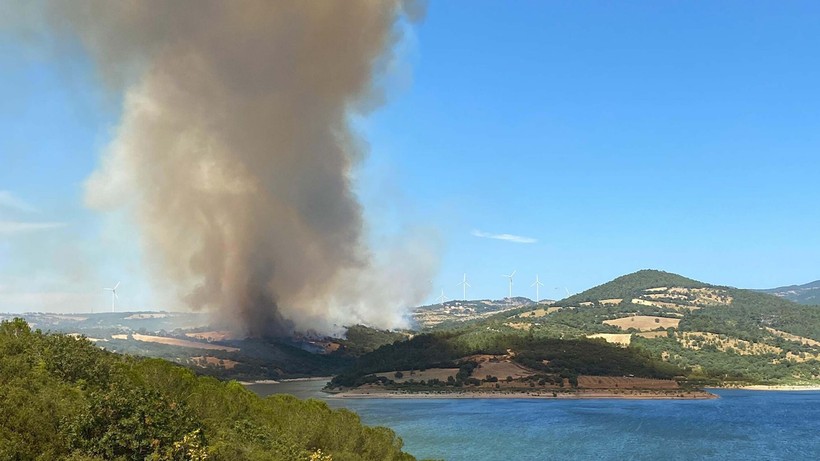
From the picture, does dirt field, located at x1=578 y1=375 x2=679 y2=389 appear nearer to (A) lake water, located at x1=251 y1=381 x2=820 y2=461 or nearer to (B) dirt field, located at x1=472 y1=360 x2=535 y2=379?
(A) lake water, located at x1=251 y1=381 x2=820 y2=461

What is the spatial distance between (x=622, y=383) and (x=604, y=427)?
7087 cm

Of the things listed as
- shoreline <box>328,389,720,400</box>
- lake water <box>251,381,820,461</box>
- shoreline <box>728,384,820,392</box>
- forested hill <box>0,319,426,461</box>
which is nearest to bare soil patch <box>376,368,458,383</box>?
shoreline <box>328,389,720,400</box>

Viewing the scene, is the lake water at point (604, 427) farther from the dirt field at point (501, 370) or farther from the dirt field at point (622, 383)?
the dirt field at point (501, 370)

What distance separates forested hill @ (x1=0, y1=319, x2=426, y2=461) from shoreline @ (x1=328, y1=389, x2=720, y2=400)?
12924cm

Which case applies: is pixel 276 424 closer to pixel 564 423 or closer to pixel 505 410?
pixel 564 423

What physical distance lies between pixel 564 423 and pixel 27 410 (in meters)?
109

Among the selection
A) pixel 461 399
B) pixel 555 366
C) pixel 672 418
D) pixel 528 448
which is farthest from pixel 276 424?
pixel 555 366

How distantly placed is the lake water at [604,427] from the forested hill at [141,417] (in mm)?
46199

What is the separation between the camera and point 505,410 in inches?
5655

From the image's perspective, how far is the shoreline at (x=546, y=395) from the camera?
552ft

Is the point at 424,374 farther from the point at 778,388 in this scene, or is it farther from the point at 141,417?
the point at 141,417

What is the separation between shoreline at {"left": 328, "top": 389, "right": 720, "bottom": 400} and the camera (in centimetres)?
16825

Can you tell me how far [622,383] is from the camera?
181750mm

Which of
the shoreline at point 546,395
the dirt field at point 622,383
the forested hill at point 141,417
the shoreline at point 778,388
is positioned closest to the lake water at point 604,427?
the shoreline at point 546,395
